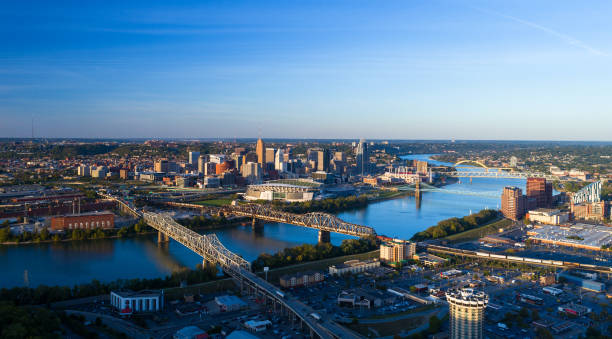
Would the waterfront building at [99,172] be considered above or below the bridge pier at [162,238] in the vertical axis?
above

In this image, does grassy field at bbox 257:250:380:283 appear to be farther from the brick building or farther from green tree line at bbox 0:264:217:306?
the brick building

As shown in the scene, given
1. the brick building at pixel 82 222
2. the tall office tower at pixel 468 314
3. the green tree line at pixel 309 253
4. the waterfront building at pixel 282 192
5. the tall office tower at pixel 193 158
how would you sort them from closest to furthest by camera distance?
the tall office tower at pixel 468 314, the green tree line at pixel 309 253, the brick building at pixel 82 222, the waterfront building at pixel 282 192, the tall office tower at pixel 193 158

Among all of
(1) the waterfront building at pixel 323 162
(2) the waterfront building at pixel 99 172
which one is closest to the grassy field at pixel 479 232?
(1) the waterfront building at pixel 323 162

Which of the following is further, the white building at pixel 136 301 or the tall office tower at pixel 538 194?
the tall office tower at pixel 538 194

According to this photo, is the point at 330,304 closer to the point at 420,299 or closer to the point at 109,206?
the point at 420,299

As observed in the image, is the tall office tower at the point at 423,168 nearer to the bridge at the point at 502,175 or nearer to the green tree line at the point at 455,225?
the bridge at the point at 502,175

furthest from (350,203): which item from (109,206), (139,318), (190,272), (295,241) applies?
(139,318)

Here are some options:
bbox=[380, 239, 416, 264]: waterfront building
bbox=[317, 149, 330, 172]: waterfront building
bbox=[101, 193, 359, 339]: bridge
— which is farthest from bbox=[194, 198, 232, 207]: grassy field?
bbox=[317, 149, 330, 172]: waterfront building
